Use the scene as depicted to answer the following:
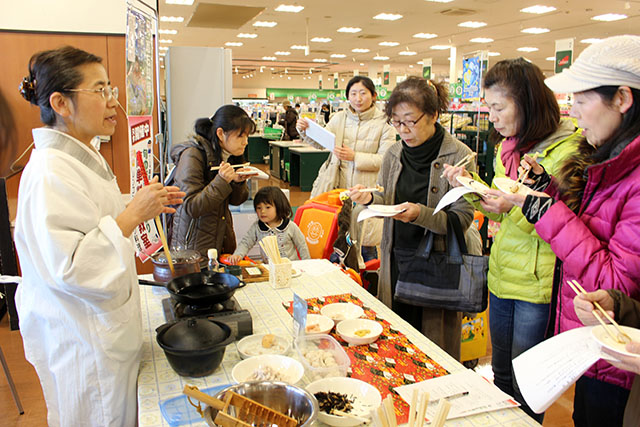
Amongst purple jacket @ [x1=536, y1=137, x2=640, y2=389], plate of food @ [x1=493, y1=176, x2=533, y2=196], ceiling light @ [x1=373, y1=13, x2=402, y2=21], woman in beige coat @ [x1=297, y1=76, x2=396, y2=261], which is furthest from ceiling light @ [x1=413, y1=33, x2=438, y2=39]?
purple jacket @ [x1=536, y1=137, x2=640, y2=389]

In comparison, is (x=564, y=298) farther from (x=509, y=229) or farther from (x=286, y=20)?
(x=286, y=20)

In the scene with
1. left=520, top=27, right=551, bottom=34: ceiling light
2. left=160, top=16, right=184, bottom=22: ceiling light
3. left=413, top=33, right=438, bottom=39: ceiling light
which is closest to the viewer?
left=160, top=16, right=184, bottom=22: ceiling light

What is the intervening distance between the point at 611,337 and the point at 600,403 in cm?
41

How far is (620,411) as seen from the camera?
4.61 feet

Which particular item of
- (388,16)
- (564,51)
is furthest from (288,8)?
(564,51)

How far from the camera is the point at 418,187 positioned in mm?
2297

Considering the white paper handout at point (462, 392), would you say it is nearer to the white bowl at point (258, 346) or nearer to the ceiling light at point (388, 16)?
the white bowl at point (258, 346)

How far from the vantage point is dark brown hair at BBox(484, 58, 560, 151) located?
1.78 metres

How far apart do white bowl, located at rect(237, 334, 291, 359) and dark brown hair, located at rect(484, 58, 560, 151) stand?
1.16 metres

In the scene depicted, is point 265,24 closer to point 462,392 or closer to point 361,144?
point 361,144

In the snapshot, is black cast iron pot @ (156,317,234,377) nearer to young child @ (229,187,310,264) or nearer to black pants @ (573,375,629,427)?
black pants @ (573,375,629,427)

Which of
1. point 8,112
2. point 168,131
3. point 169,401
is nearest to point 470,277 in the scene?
point 169,401

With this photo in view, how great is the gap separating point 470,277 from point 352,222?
1.03 m

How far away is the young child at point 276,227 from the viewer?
3070mm
